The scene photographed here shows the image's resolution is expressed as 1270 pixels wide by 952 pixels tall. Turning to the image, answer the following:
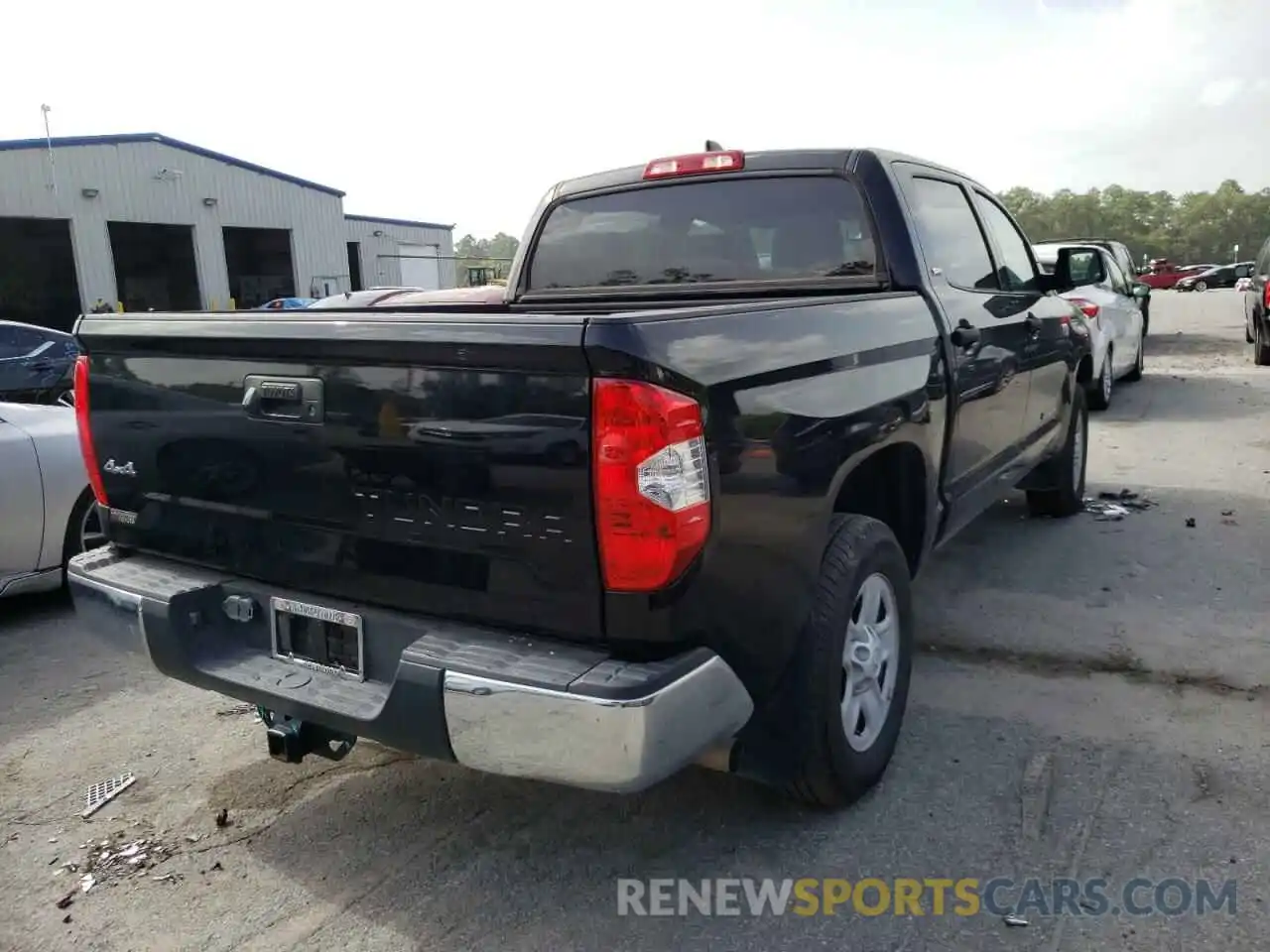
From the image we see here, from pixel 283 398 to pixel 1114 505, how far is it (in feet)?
19.2

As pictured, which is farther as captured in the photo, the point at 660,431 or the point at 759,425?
the point at 759,425

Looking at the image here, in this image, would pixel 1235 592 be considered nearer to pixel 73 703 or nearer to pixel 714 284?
pixel 714 284

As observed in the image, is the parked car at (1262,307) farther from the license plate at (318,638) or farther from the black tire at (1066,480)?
the license plate at (318,638)

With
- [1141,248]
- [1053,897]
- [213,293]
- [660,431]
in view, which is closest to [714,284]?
[660,431]

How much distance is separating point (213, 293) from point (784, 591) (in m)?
29.5

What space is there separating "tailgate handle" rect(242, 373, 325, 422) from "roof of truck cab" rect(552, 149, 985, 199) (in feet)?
7.41

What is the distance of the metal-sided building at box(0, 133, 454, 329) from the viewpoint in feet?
81.4

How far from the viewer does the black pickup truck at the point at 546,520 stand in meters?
2.24

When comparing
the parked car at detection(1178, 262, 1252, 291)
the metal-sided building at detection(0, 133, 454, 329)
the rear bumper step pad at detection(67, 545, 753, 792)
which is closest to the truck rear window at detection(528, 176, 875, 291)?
the rear bumper step pad at detection(67, 545, 753, 792)

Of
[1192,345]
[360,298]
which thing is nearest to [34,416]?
[360,298]

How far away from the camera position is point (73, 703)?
4.20 meters

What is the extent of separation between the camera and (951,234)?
4355mm

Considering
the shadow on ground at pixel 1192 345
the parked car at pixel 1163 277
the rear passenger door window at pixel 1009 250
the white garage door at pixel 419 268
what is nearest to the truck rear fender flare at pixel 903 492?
the rear passenger door window at pixel 1009 250

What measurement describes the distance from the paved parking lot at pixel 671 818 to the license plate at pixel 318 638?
655 mm
